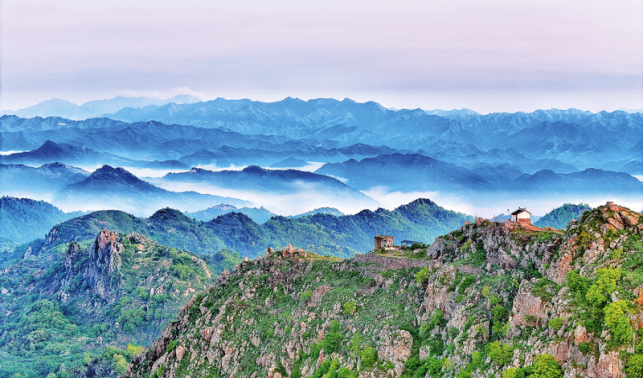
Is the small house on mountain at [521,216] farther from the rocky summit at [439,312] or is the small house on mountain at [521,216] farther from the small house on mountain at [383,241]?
the small house on mountain at [383,241]

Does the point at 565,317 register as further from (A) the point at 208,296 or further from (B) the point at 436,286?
(A) the point at 208,296

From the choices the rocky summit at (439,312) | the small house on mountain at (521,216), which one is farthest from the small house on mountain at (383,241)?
the small house on mountain at (521,216)

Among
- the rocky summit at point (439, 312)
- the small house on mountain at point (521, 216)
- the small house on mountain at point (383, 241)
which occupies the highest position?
the small house on mountain at point (521, 216)

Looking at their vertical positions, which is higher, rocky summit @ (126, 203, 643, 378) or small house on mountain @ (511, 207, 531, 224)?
small house on mountain @ (511, 207, 531, 224)

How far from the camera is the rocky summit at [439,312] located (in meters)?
72.9

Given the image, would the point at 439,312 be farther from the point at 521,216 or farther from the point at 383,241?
the point at 383,241

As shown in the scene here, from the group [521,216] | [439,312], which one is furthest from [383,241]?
[439,312]

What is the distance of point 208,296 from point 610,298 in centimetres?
8077

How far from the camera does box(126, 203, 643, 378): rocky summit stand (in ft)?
239

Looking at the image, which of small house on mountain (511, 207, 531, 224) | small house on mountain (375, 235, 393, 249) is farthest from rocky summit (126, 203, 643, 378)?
small house on mountain (375, 235, 393, 249)

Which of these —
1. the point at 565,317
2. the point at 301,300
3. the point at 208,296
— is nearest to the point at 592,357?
the point at 565,317

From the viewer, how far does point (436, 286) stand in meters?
98.0

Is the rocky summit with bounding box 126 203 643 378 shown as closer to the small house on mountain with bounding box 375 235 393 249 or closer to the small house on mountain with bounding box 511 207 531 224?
the small house on mountain with bounding box 511 207 531 224

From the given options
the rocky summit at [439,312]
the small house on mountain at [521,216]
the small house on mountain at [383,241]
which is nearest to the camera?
the rocky summit at [439,312]
